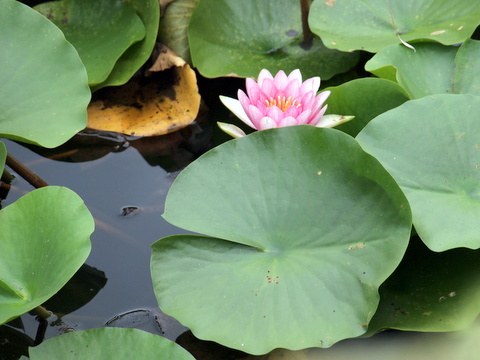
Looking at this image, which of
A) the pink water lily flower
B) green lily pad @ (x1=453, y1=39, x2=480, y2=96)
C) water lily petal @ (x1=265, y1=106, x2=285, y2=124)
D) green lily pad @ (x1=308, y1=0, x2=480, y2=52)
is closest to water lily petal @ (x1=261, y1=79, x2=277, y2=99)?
the pink water lily flower

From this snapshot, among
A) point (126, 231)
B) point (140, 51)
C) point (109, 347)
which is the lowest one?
point (126, 231)

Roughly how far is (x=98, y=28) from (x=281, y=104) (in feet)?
2.97

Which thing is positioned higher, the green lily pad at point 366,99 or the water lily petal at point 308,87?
the water lily petal at point 308,87

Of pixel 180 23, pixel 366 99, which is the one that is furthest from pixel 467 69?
pixel 180 23

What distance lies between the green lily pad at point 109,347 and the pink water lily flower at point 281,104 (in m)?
0.59

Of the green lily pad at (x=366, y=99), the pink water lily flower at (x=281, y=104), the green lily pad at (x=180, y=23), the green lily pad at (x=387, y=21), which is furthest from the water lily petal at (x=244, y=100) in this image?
the green lily pad at (x=180, y=23)

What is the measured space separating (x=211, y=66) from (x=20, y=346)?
3.57ft

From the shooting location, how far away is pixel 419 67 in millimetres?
1667

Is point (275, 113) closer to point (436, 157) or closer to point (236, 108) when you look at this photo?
point (236, 108)

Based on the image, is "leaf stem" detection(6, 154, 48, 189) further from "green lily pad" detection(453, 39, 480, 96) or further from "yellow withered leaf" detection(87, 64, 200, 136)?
"green lily pad" detection(453, 39, 480, 96)

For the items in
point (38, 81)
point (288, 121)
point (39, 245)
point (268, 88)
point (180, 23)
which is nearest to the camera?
point (39, 245)

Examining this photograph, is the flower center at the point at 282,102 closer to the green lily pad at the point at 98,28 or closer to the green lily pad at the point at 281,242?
the green lily pad at the point at 281,242

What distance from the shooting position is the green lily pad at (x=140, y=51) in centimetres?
196

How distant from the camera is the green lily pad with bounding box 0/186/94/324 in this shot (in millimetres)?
1201
